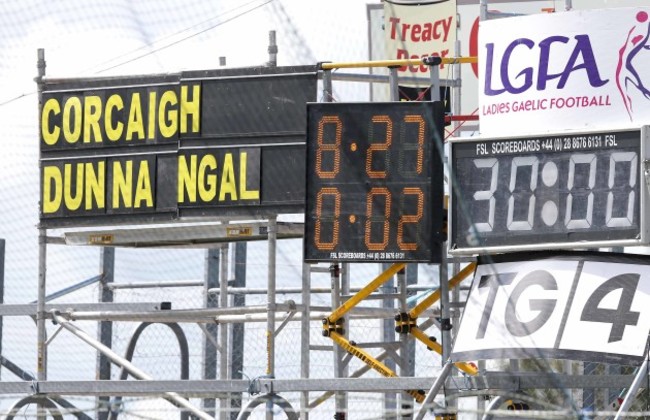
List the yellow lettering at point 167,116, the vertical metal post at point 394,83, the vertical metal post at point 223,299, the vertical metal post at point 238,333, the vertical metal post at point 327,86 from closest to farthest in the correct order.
Result: the vertical metal post at point 394,83
the vertical metal post at point 327,86
the yellow lettering at point 167,116
the vertical metal post at point 223,299
the vertical metal post at point 238,333

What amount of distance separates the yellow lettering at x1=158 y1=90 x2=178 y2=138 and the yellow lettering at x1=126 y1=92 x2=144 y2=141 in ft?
0.63

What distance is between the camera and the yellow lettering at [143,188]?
1340 cm

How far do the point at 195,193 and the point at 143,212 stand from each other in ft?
1.75

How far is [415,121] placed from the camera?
40.2 ft

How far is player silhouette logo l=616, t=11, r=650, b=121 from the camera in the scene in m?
→ 11.8

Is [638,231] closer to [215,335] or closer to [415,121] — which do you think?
[415,121]

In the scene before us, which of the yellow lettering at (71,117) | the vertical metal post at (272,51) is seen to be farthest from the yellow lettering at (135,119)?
the vertical metal post at (272,51)

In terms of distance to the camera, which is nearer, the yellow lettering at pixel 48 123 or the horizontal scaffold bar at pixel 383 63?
the horizontal scaffold bar at pixel 383 63

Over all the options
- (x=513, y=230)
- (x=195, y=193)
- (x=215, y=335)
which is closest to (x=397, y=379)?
(x=513, y=230)

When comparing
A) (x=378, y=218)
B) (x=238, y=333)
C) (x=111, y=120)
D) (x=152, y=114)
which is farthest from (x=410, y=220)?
(x=238, y=333)

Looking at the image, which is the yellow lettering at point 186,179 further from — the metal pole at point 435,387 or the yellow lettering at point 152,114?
the metal pole at point 435,387

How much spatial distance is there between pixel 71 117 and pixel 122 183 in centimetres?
78

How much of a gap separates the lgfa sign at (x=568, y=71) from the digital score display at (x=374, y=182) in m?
0.56

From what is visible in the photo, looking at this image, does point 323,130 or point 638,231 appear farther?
point 323,130
